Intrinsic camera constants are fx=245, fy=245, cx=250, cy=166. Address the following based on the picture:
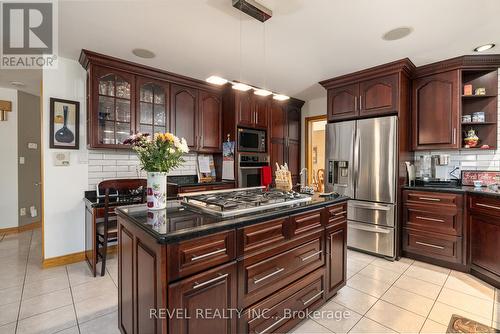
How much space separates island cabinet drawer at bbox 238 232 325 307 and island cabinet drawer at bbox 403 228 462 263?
6.26 feet

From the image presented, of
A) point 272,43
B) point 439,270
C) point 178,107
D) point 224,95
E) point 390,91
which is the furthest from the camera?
point 224,95

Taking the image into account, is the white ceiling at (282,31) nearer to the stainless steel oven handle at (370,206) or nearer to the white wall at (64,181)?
the white wall at (64,181)

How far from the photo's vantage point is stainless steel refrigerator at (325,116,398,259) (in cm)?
308

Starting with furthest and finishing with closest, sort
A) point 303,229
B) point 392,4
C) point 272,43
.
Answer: point 272,43 < point 392,4 < point 303,229

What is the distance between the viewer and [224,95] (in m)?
4.12

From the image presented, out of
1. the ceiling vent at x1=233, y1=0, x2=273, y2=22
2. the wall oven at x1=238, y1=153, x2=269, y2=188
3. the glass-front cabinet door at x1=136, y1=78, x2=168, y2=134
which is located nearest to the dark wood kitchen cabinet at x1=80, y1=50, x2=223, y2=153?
the glass-front cabinet door at x1=136, y1=78, x2=168, y2=134

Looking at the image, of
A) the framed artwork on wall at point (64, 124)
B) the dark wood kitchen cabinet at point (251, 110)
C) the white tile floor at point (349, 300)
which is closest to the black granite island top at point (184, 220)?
the white tile floor at point (349, 300)

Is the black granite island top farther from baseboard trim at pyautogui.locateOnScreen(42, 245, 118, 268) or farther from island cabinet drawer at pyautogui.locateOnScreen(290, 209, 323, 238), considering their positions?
baseboard trim at pyautogui.locateOnScreen(42, 245, 118, 268)

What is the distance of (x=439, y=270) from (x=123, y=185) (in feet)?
13.1

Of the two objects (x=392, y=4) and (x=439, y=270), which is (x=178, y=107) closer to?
(x=392, y=4)

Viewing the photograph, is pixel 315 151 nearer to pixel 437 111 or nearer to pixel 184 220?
pixel 437 111

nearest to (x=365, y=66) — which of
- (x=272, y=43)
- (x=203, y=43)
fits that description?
(x=272, y=43)

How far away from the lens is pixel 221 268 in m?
1.29

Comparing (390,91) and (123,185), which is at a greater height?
(390,91)
